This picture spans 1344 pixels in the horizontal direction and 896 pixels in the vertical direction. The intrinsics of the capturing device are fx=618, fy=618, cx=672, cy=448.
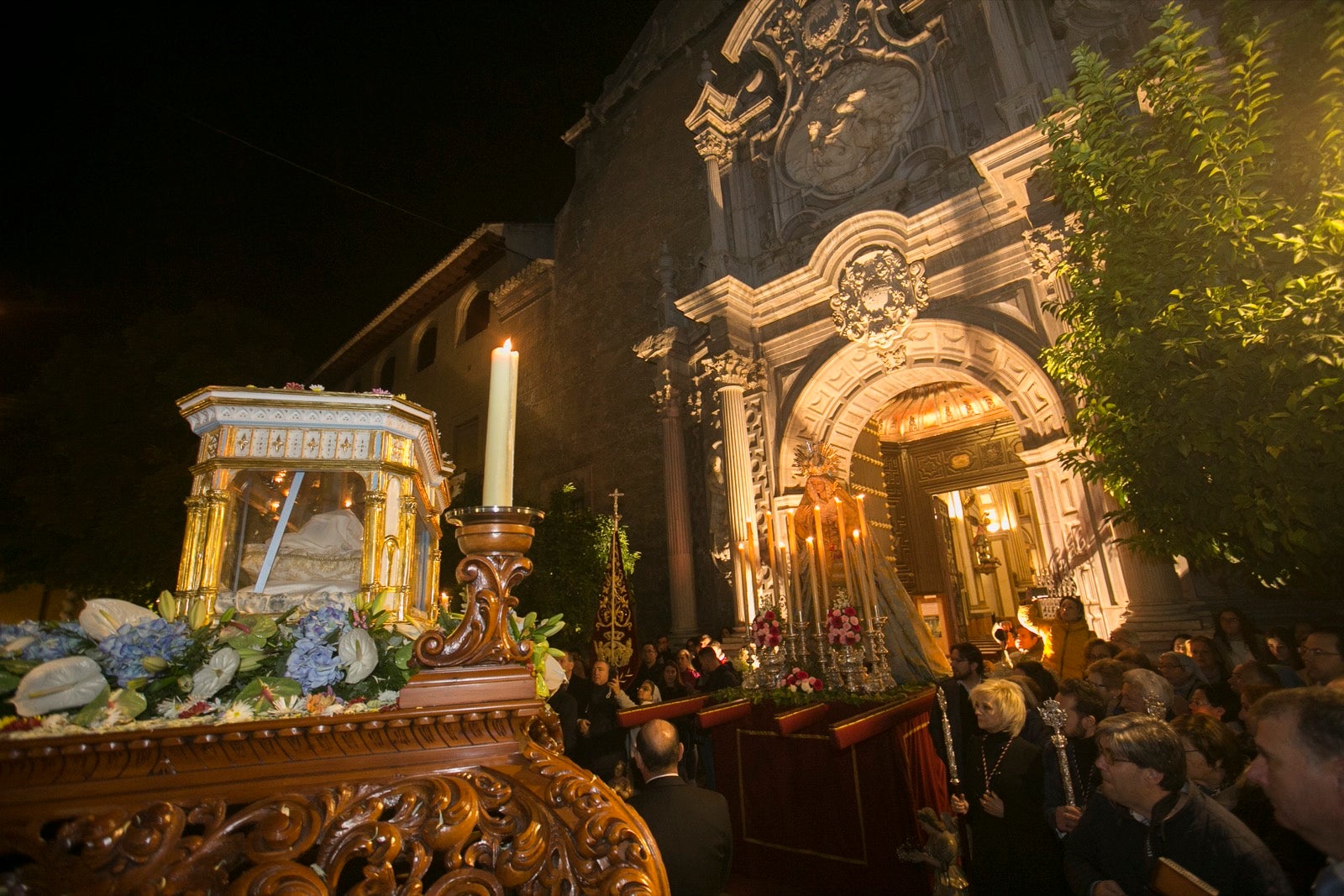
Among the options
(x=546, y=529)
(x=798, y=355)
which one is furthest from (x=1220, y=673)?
(x=546, y=529)

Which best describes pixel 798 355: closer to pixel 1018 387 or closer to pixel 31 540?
pixel 1018 387

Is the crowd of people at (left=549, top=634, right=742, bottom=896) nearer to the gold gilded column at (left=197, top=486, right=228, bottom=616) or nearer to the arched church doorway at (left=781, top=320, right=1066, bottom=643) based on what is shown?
the gold gilded column at (left=197, top=486, right=228, bottom=616)

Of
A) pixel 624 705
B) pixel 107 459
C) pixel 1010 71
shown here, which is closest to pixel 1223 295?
pixel 624 705

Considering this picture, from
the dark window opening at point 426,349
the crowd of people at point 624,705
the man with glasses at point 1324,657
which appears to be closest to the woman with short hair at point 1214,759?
the man with glasses at point 1324,657

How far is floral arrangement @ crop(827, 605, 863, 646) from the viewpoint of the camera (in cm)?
521

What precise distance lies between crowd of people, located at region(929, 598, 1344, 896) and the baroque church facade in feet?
8.40

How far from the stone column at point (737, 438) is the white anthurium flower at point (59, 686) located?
332 inches

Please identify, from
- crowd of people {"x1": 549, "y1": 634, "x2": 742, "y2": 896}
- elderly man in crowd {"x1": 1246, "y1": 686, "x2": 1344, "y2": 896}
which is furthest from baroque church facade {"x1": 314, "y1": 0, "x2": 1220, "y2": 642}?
elderly man in crowd {"x1": 1246, "y1": 686, "x2": 1344, "y2": 896}

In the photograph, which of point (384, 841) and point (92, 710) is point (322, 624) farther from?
point (384, 841)

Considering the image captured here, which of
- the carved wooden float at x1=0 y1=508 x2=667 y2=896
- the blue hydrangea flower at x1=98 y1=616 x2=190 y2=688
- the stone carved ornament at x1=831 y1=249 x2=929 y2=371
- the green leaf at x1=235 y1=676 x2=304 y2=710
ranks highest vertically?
the stone carved ornament at x1=831 y1=249 x2=929 y2=371

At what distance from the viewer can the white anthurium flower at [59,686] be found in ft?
4.05

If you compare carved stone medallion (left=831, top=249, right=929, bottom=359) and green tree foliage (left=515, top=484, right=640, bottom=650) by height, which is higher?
carved stone medallion (left=831, top=249, right=929, bottom=359)

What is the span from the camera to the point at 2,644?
1.42 meters

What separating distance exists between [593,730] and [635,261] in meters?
10.9
